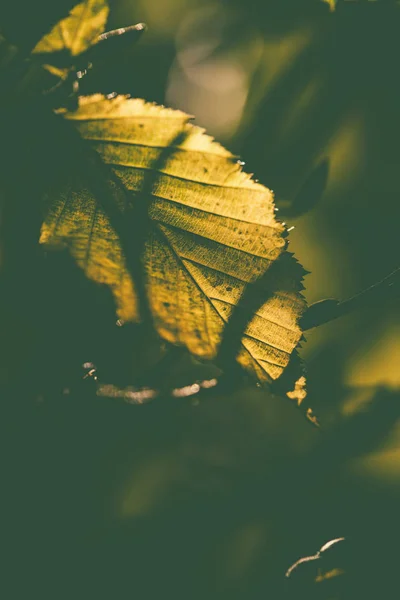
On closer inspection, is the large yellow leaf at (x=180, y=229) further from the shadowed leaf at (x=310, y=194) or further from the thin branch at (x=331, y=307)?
the shadowed leaf at (x=310, y=194)

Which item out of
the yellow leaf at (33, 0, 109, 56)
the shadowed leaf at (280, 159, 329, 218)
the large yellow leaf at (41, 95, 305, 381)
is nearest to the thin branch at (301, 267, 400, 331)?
the large yellow leaf at (41, 95, 305, 381)

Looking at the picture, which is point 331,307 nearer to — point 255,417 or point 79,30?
point 79,30

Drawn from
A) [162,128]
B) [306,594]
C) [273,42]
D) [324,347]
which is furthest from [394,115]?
[306,594]

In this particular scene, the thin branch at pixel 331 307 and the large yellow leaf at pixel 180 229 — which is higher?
the large yellow leaf at pixel 180 229

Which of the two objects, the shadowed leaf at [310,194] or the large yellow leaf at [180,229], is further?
the shadowed leaf at [310,194]

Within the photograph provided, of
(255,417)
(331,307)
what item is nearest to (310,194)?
(331,307)

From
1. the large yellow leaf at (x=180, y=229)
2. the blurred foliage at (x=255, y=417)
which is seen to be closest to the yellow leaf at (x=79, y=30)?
the large yellow leaf at (x=180, y=229)

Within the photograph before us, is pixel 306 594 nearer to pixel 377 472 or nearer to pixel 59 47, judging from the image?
pixel 377 472
